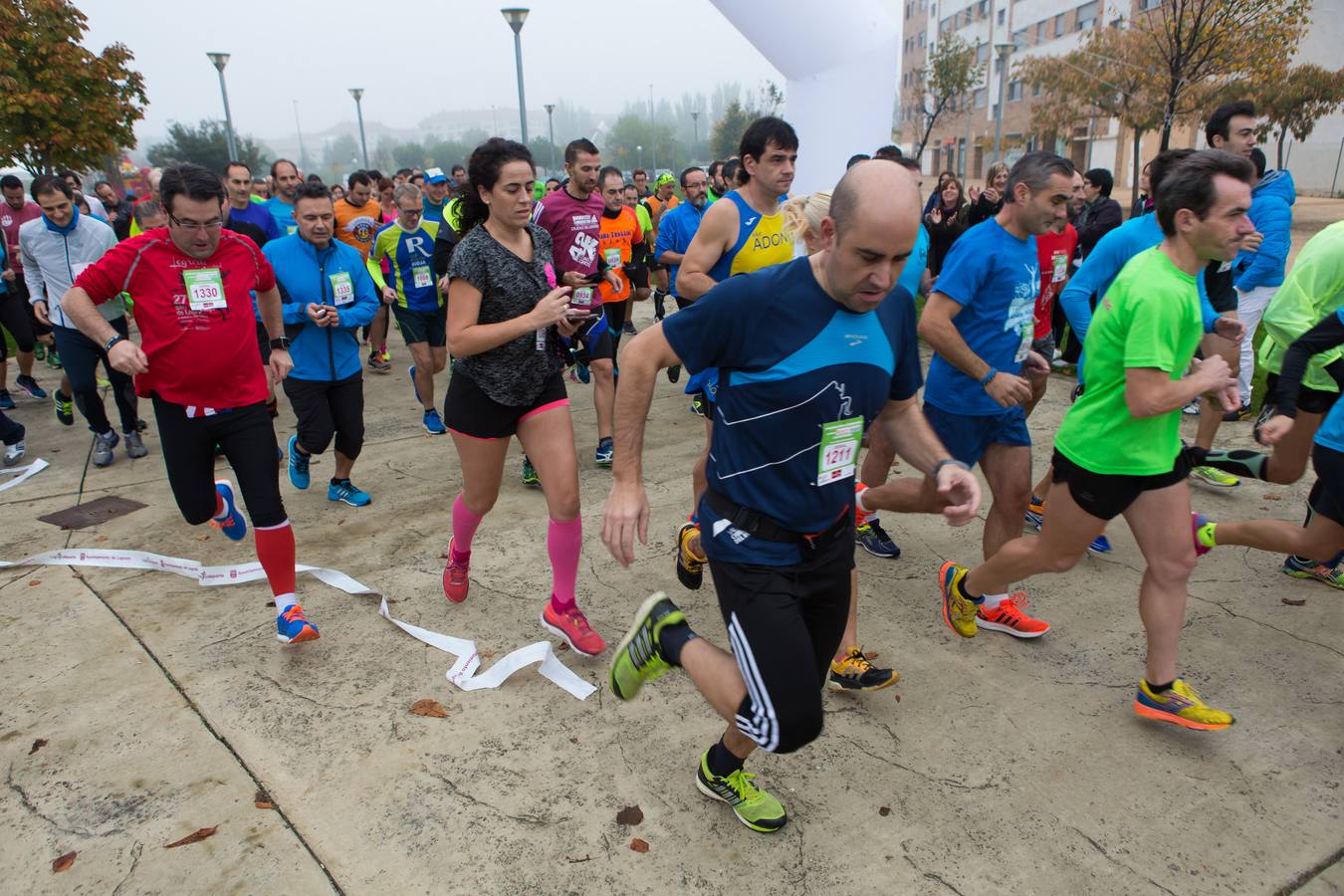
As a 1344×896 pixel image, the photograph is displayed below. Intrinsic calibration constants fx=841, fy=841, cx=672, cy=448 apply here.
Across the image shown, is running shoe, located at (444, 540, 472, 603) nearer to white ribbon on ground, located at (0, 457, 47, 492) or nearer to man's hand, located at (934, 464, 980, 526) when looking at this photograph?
man's hand, located at (934, 464, 980, 526)

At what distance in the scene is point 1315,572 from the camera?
4.06 m

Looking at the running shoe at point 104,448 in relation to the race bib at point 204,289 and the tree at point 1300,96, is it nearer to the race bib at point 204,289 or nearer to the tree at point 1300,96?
the race bib at point 204,289

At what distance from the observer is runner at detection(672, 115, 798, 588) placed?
400 centimetres

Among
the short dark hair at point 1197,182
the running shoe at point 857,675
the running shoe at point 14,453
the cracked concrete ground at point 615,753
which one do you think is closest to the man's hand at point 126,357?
the cracked concrete ground at point 615,753

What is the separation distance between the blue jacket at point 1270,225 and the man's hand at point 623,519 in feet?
16.6

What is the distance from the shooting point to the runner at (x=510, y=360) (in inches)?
135

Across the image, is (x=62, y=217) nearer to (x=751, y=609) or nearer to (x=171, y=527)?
(x=171, y=527)

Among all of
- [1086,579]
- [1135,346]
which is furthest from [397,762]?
[1086,579]

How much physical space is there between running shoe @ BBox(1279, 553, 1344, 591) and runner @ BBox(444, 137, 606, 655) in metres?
3.38

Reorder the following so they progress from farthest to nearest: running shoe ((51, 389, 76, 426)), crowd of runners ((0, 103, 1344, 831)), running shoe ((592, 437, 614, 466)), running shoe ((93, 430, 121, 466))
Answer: running shoe ((51, 389, 76, 426)) → running shoe ((93, 430, 121, 466)) → running shoe ((592, 437, 614, 466)) → crowd of runners ((0, 103, 1344, 831))

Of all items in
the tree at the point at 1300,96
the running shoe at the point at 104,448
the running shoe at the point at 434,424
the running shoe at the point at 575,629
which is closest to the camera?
the running shoe at the point at 575,629

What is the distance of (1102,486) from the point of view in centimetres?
289

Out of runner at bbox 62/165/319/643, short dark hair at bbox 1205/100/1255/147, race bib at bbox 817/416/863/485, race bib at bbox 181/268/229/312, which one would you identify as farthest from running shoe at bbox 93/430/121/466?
short dark hair at bbox 1205/100/1255/147

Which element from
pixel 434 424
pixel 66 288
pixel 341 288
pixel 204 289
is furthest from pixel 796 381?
pixel 66 288
